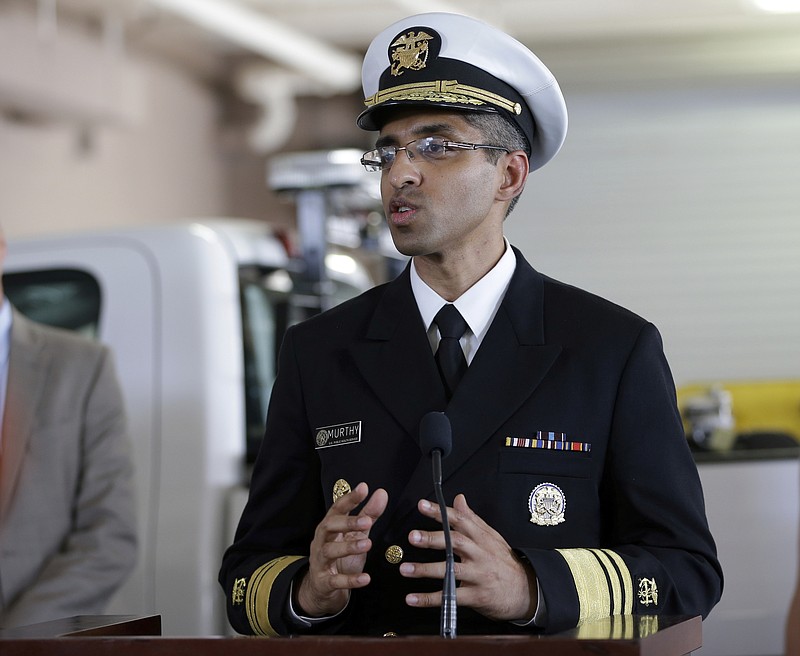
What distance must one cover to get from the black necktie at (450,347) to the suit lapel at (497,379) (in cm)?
4

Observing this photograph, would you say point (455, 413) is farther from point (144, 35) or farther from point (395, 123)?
point (144, 35)

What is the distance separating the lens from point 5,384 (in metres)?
2.83

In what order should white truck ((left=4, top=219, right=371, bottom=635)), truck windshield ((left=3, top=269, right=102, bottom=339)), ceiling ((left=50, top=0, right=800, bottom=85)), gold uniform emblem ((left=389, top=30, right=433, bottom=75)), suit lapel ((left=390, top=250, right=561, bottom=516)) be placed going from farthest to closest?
ceiling ((left=50, top=0, right=800, bottom=85)) < truck windshield ((left=3, top=269, right=102, bottom=339)) < white truck ((left=4, top=219, right=371, bottom=635)) < gold uniform emblem ((left=389, top=30, right=433, bottom=75)) < suit lapel ((left=390, top=250, right=561, bottom=516))

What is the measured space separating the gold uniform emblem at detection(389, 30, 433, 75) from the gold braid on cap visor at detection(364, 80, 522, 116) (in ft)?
0.13

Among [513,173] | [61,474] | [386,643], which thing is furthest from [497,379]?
[61,474]

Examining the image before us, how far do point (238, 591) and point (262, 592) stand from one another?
7 centimetres

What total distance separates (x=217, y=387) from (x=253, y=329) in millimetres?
214

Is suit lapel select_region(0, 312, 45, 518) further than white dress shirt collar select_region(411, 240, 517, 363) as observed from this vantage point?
Yes

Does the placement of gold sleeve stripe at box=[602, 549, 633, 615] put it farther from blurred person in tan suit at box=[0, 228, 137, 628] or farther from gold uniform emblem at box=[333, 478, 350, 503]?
blurred person in tan suit at box=[0, 228, 137, 628]

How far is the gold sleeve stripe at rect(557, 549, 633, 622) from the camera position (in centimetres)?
163

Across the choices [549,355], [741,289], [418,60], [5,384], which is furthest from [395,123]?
[741,289]

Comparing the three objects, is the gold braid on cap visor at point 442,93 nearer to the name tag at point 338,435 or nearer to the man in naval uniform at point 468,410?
the man in naval uniform at point 468,410

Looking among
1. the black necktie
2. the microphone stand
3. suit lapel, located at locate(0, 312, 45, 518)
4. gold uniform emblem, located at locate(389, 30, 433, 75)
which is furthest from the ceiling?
the microphone stand

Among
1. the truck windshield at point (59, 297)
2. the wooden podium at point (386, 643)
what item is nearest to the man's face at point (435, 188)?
the wooden podium at point (386, 643)
